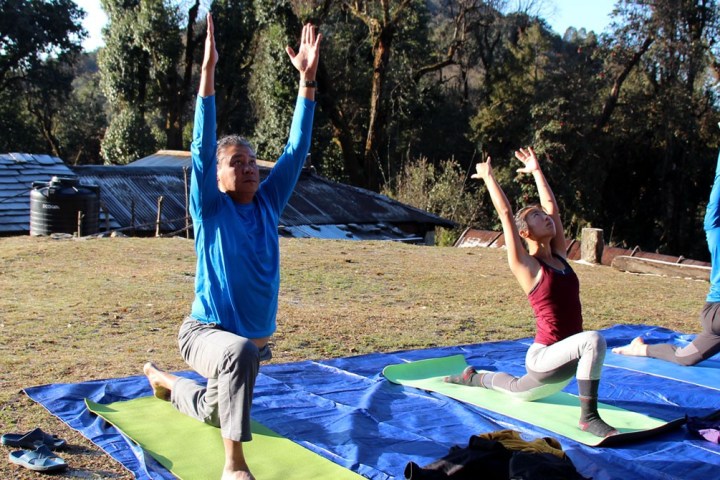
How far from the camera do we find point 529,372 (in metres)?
5.11

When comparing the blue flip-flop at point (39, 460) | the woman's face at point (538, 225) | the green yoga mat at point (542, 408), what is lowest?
the blue flip-flop at point (39, 460)

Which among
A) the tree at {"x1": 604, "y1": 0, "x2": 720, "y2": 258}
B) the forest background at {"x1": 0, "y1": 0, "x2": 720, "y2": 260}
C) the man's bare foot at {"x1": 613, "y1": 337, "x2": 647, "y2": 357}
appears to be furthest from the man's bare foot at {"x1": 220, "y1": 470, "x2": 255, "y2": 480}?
the tree at {"x1": 604, "y1": 0, "x2": 720, "y2": 258}

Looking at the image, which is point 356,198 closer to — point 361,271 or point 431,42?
point 361,271

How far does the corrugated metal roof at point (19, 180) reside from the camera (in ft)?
56.3

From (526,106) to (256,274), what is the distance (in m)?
28.1

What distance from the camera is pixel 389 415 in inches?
200

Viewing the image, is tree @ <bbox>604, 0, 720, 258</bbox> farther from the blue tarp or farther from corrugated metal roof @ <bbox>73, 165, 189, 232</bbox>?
the blue tarp

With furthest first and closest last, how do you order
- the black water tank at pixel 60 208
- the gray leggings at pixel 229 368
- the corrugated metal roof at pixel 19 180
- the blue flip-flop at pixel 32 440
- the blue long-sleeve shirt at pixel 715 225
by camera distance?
the corrugated metal roof at pixel 19 180 → the black water tank at pixel 60 208 → the blue long-sleeve shirt at pixel 715 225 → the blue flip-flop at pixel 32 440 → the gray leggings at pixel 229 368

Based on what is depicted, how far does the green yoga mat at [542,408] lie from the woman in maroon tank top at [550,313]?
0.09 meters

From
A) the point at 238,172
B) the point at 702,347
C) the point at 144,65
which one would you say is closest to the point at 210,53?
the point at 238,172

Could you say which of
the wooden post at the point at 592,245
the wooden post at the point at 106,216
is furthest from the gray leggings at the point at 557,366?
the wooden post at the point at 106,216

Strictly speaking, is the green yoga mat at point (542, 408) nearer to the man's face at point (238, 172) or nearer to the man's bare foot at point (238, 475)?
the man's bare foot at point (238, 475)

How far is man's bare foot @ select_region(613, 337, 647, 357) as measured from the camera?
6.85 m

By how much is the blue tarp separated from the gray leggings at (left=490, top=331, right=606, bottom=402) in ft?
1.07
